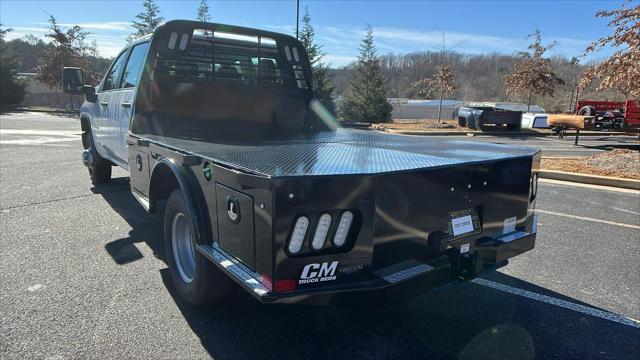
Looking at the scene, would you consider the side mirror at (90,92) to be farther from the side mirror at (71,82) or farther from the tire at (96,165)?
the tire at (96,165)

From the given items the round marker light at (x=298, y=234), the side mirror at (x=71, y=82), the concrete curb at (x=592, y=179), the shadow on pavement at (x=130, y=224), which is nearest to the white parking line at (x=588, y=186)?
the concrete curb at (x=592, y=179)

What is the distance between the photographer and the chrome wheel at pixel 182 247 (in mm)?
3295

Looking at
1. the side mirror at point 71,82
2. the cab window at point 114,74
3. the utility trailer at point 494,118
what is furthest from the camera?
the utility trailer at point 494,118

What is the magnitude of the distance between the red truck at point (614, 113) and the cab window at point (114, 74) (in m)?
22.4

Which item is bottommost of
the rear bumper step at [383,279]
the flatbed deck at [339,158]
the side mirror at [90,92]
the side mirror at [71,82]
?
the rear bumper step at [383,279]

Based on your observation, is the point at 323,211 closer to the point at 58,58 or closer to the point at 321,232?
the point at 321,232

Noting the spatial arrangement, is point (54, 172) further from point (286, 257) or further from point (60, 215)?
point (286, 257)

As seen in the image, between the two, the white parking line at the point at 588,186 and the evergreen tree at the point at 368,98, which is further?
the evergreen tree at the point at 368,98

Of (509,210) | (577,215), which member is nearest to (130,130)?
(509,210)

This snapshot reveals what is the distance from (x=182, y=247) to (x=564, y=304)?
115 inches

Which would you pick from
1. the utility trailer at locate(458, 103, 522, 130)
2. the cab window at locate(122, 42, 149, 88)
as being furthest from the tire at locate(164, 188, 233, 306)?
the utility trailer at locate(458, 103, 522, 130)

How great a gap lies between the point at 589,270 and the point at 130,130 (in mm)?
4613

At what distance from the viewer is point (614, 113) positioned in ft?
86.7

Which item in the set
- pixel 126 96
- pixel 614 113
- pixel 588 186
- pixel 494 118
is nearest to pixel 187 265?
pixel 126 96
